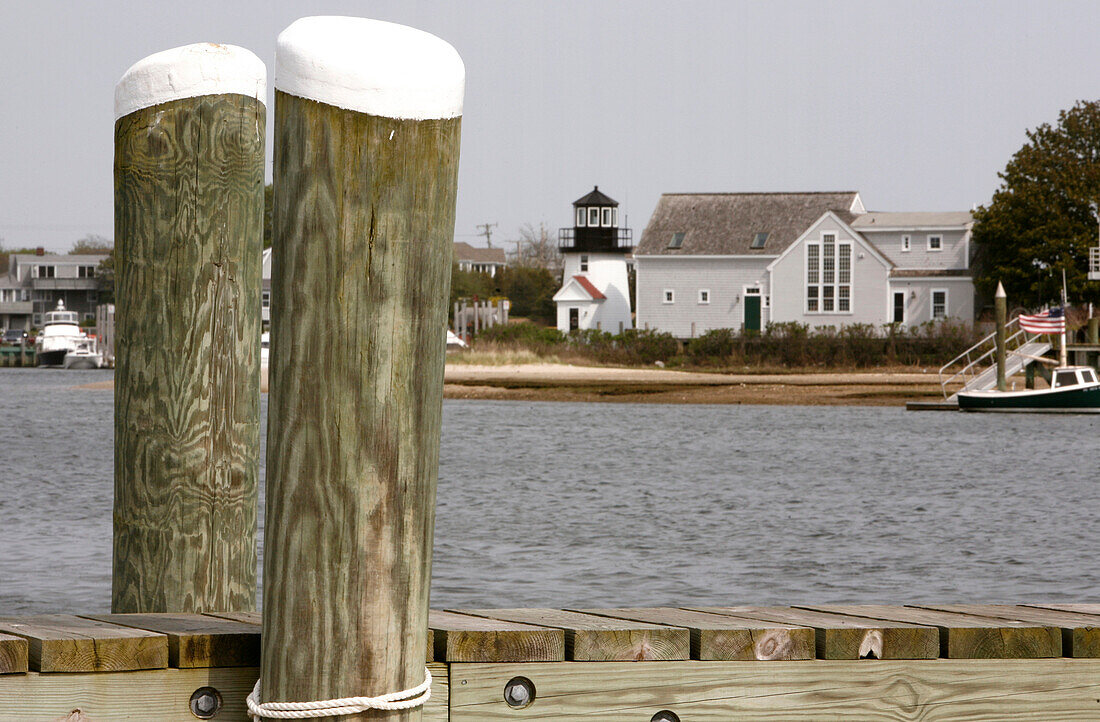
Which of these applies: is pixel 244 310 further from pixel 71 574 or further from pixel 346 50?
pixel 71 574

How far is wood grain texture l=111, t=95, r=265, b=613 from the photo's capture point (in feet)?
14.3

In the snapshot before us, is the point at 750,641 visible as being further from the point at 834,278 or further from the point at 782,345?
the point at 834,278

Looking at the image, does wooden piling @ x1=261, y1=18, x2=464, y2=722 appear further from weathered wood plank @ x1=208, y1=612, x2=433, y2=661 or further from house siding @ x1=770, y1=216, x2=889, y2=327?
house siding @ x1=770, y1=216, x2=889, y2=327

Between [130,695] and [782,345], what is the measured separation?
5340 centimetres

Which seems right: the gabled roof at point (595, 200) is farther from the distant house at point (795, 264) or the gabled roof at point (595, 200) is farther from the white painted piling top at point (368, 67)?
the white painted piling top at point (368, 67)

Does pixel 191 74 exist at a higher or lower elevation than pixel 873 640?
higher

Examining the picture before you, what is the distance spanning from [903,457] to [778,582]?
54.7ft

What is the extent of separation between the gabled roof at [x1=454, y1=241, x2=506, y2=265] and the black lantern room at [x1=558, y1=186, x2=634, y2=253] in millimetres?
69077

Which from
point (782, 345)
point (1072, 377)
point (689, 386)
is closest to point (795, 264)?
point (782, 345)

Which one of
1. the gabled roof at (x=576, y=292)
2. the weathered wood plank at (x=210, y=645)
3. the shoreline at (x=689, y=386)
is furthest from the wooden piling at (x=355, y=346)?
the gabled roof at (x=576, y=292)

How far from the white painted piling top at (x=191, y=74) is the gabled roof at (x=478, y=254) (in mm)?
137675

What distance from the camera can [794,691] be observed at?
3779mm

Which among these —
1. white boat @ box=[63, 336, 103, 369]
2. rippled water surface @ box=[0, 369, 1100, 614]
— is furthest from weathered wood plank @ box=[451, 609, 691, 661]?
white boat @ box=[63, 336, 103, 369]

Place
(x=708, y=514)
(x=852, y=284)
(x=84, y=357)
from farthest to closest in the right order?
(x=84, y=357) → (x=852, y=284) → (x=708, y=514)
